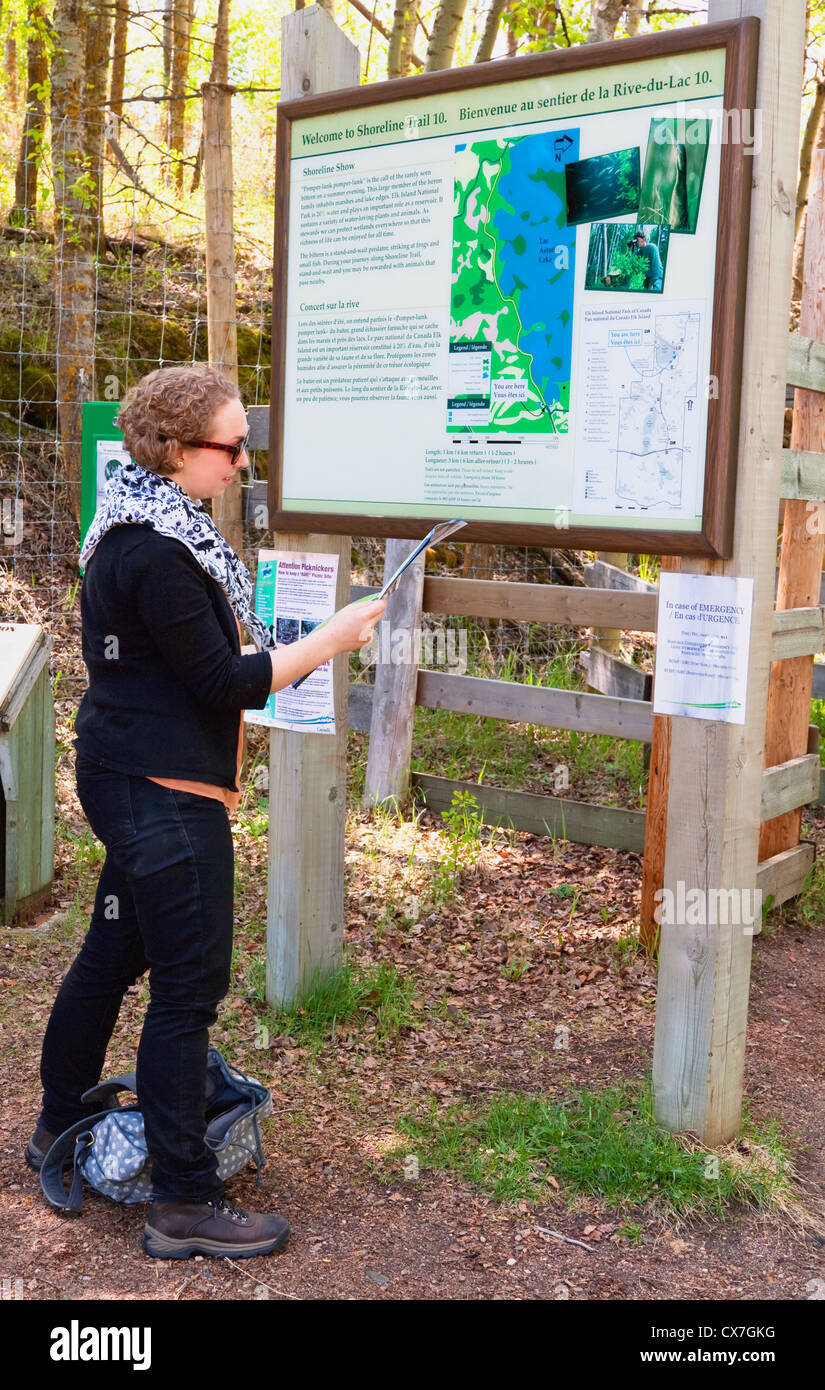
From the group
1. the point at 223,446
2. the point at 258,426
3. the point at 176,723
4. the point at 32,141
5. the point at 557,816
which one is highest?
the point at 32,141

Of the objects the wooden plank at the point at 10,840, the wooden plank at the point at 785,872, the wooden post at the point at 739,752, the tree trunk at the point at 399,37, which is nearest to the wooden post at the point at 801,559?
the wooden plank at the point at 785,872

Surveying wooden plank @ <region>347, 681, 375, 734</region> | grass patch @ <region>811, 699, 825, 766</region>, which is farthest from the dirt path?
grass patch @ <region>811, 699, 825, 766</region>

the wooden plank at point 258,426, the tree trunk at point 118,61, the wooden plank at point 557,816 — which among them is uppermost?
the tree trunk at point 118,61

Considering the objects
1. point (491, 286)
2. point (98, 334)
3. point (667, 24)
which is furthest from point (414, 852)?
point (667, 24)

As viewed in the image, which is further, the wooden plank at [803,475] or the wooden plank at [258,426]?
the wooden plank at [258,426]

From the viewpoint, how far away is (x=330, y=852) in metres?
4.20

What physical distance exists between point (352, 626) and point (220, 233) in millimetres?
4121

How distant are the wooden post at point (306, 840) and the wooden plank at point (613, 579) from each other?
2.93m

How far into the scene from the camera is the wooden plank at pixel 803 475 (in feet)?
15.6

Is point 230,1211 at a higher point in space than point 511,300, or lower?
lower

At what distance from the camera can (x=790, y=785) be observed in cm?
524

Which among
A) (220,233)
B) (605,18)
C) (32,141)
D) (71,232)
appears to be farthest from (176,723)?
(32,141)

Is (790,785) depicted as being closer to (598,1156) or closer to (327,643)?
(598,1156)

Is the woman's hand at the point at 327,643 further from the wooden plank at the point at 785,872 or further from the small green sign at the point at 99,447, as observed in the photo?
the small green sign at the point at 99,447
